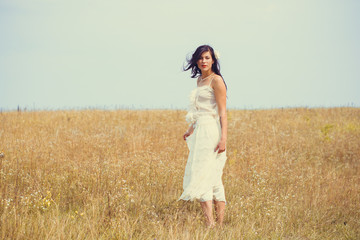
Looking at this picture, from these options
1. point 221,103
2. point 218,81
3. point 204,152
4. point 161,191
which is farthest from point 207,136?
point 161,191

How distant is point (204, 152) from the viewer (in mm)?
4059

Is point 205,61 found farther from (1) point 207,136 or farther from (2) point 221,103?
(1) point 207,136

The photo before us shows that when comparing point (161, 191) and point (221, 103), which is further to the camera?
point (161, 191)

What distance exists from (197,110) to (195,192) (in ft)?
3.27

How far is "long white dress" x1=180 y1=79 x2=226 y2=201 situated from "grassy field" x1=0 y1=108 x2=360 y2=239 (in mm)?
371

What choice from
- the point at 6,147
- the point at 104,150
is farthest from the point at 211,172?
the point at 6,147

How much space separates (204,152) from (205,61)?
111 cm

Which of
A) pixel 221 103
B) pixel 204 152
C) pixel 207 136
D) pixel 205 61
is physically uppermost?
pixel 205 61

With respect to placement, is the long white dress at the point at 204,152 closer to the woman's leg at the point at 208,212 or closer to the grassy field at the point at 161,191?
the woman's leg at the point at 208,212

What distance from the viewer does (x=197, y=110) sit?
4219mm

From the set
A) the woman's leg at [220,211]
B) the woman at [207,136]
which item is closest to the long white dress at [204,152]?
the woman at [207,136]

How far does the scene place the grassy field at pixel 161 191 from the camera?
386cm

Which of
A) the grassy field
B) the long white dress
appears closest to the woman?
the long white dress

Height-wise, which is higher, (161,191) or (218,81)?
(218,81)
